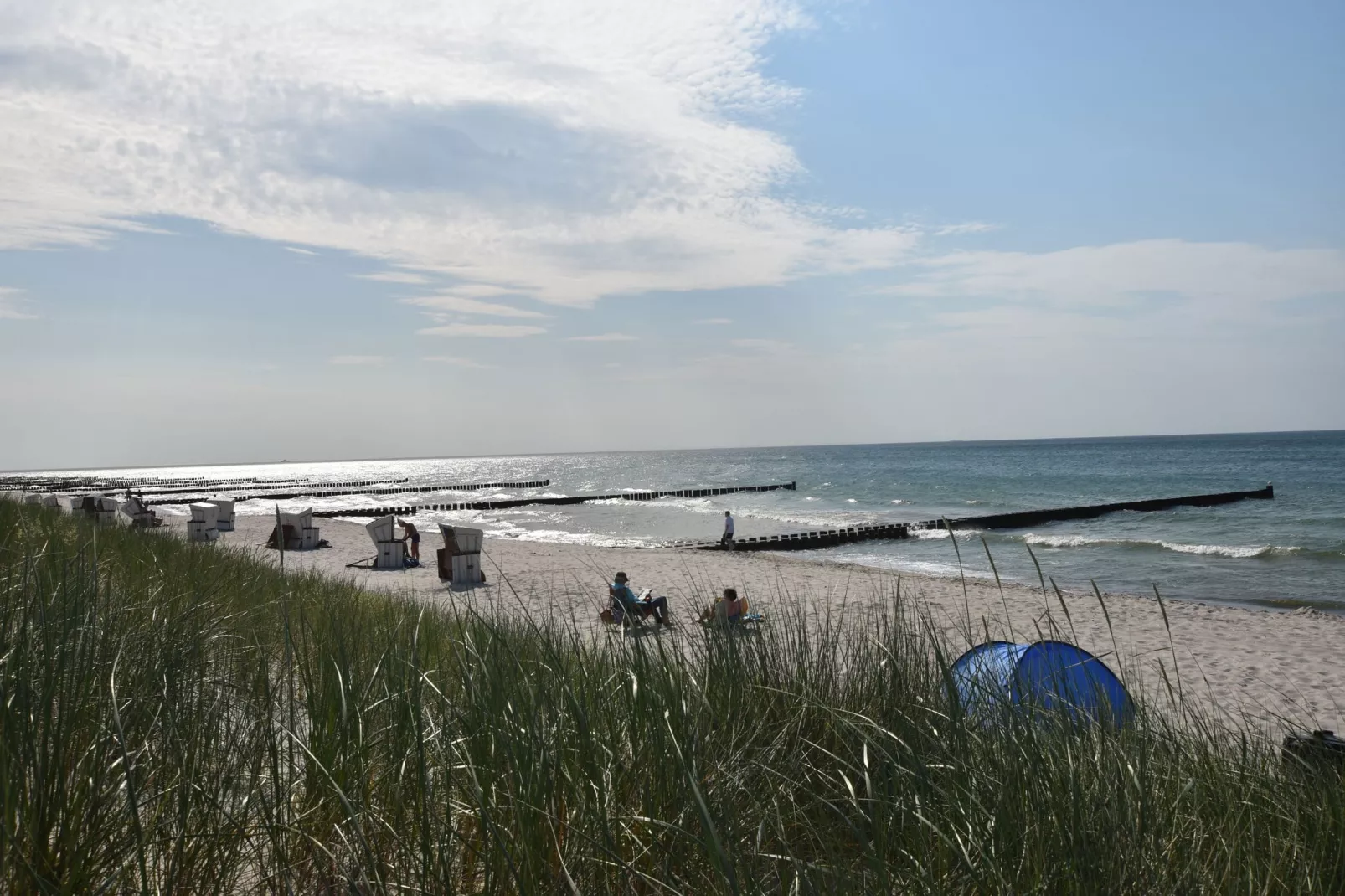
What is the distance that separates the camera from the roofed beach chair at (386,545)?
17094mm

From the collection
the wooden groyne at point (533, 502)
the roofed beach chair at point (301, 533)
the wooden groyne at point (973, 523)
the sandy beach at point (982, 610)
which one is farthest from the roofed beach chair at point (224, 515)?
the wooden groyne at point (533, 502)

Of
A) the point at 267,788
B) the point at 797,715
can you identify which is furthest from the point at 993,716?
the point at 267,788

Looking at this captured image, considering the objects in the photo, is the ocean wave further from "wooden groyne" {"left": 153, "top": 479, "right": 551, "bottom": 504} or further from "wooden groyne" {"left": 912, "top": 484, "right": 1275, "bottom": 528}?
"wooden groyne" {"left": 153, "top": 479, "right": 551, "bottom": 504}

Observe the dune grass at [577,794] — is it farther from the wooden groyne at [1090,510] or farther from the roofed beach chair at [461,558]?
the wooden groyne at [1090,510]

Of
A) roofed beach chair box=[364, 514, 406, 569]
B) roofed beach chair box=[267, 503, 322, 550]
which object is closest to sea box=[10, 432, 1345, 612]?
roofed beach chair box=[267, 503, 322, 550]

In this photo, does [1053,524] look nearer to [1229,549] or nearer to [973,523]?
[973,523]

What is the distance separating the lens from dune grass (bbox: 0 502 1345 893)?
181 centimetres

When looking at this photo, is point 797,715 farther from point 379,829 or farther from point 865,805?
point 379,829

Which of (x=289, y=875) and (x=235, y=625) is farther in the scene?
(x=235, y=625)

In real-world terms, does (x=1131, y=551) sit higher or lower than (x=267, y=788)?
lower

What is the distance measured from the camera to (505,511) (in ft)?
147

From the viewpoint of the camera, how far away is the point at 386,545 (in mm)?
17172

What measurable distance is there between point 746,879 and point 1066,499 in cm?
4368

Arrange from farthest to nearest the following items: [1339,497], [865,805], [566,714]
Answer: [1339,497], [566,714], [865,805]
